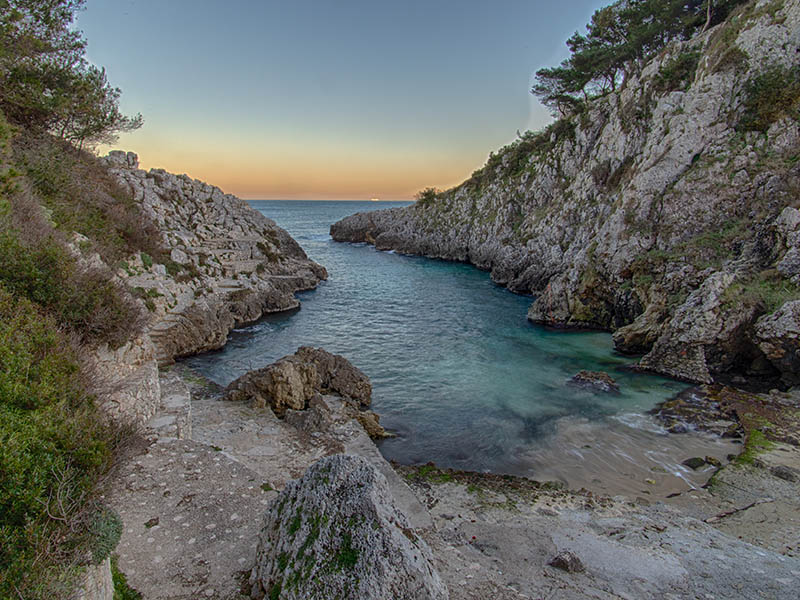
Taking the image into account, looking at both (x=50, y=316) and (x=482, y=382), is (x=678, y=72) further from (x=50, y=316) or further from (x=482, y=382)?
(x=50, y=316)

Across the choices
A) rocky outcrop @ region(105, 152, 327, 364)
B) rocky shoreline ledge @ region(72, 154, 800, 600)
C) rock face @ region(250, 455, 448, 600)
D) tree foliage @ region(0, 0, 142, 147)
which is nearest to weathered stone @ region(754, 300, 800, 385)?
rocky shoreline ledge @ region(72, 154, 800, 600)

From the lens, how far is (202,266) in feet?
87.7

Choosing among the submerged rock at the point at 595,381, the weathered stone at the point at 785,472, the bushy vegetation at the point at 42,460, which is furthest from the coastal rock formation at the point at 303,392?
the weathered stone at the point at 785,472

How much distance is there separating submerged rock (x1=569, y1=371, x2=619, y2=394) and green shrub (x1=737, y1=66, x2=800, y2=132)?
18.0 m

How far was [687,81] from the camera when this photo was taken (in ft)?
98.9

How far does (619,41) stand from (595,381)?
4275 cm

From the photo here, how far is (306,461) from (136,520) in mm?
4295

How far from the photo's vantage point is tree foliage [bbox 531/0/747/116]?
125ft

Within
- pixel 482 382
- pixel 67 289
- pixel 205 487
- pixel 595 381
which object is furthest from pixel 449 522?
pixel 595 381

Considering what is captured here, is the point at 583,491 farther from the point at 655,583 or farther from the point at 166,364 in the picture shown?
the point at 166,364

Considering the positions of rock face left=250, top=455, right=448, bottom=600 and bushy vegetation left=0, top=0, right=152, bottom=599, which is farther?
rock face left=250, top=455, right=448, bottom=600

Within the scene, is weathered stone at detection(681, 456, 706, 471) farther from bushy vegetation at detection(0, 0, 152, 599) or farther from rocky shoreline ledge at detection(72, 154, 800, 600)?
bushy vegetation at detection(0, 0, 152, 599)

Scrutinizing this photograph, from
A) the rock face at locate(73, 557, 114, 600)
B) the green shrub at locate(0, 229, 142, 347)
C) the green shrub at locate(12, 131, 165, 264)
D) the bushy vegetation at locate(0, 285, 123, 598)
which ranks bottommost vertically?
the rock face at locate(73, 557, 114, 600)

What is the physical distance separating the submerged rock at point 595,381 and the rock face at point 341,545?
14.8m
